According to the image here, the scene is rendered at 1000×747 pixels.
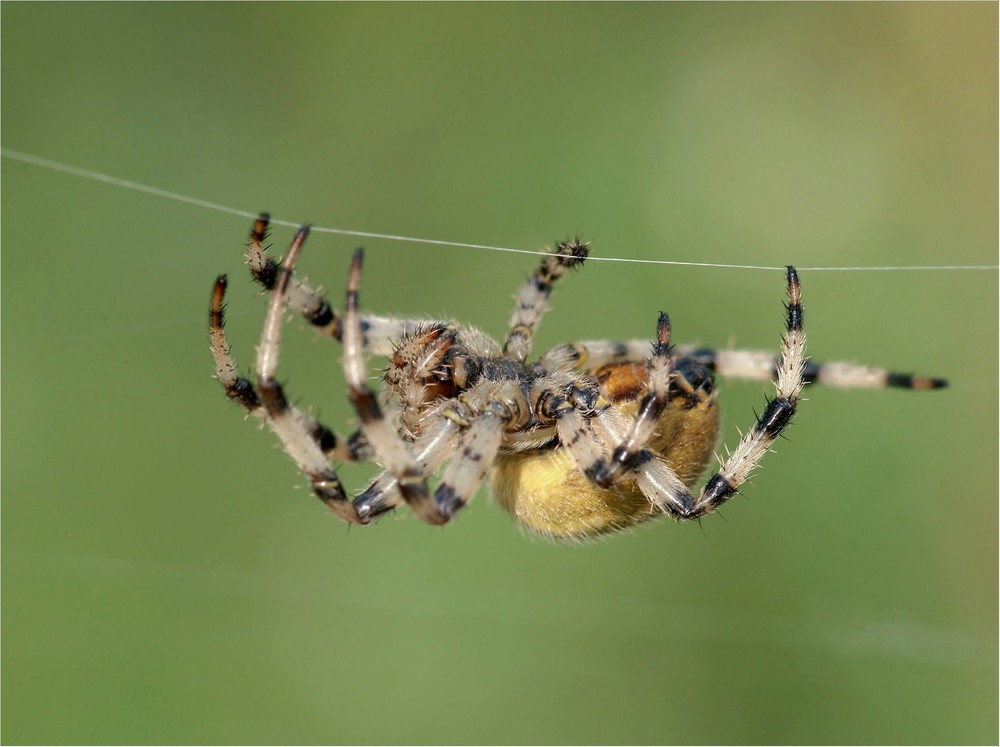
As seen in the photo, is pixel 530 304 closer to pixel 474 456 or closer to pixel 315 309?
pixel 474 456

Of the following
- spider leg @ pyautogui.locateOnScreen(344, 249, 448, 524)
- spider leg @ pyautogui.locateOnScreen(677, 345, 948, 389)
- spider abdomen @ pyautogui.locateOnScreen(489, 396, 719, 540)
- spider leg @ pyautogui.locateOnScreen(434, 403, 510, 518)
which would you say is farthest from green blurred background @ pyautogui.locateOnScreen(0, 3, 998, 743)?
spider leg @ pyautogui.locateOnScreen(344, 249, 448, 524)

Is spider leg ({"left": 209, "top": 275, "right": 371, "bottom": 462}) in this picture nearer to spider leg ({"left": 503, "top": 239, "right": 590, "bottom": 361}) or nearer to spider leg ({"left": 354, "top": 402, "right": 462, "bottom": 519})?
spider leg ({"left": 354, "top": 402, "right": 462, "bottom": 519})

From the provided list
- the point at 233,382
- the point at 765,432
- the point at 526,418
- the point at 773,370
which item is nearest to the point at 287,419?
the point at 233,382

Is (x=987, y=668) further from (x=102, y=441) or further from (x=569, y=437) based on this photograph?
(x=102, y=441)

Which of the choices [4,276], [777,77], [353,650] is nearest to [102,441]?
[4,276]

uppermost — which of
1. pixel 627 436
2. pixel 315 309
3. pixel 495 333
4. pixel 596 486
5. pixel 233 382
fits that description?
pixel 495 333

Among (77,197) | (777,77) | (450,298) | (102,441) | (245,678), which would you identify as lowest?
(245,678)

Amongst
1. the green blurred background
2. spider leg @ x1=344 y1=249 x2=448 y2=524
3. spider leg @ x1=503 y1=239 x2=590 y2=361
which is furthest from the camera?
the green blurred background
